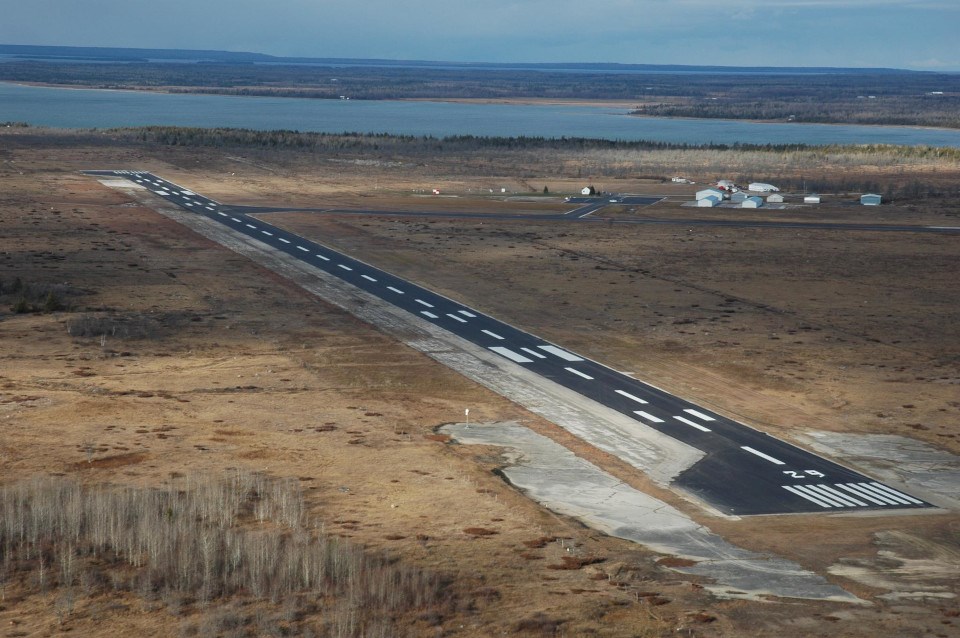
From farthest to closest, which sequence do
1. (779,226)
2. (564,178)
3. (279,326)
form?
(564,178) < (779,226) < (279,326)

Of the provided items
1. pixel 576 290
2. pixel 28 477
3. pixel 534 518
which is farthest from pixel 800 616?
pixel 576 290

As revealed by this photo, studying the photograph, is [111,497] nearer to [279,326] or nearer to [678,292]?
[279,326]

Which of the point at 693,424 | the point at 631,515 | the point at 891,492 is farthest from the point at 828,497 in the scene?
the point at 693,424

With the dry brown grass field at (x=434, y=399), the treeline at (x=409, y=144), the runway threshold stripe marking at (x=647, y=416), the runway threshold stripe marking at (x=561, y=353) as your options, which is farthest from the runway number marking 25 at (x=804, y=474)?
the treeline at (x=409, y=144)

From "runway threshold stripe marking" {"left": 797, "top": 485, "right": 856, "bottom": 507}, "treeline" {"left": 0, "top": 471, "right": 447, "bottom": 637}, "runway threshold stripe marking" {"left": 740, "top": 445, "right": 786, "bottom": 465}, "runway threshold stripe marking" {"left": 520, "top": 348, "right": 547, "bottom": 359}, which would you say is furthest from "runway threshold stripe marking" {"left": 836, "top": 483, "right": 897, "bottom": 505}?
"runway threshold stripe marking" {"left": 520, "top": 348, "right": 547, "bottom": 359}

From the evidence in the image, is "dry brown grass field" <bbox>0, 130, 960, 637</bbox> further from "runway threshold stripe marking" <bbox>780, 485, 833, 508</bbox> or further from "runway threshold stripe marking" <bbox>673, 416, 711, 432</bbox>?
A: "runway threshold stripe marking" <bbox>673, 416, 711, 432</bbox>

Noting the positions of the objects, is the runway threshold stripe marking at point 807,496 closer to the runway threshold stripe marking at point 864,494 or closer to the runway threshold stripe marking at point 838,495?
the runway threshold stripe marking at point 838,495
